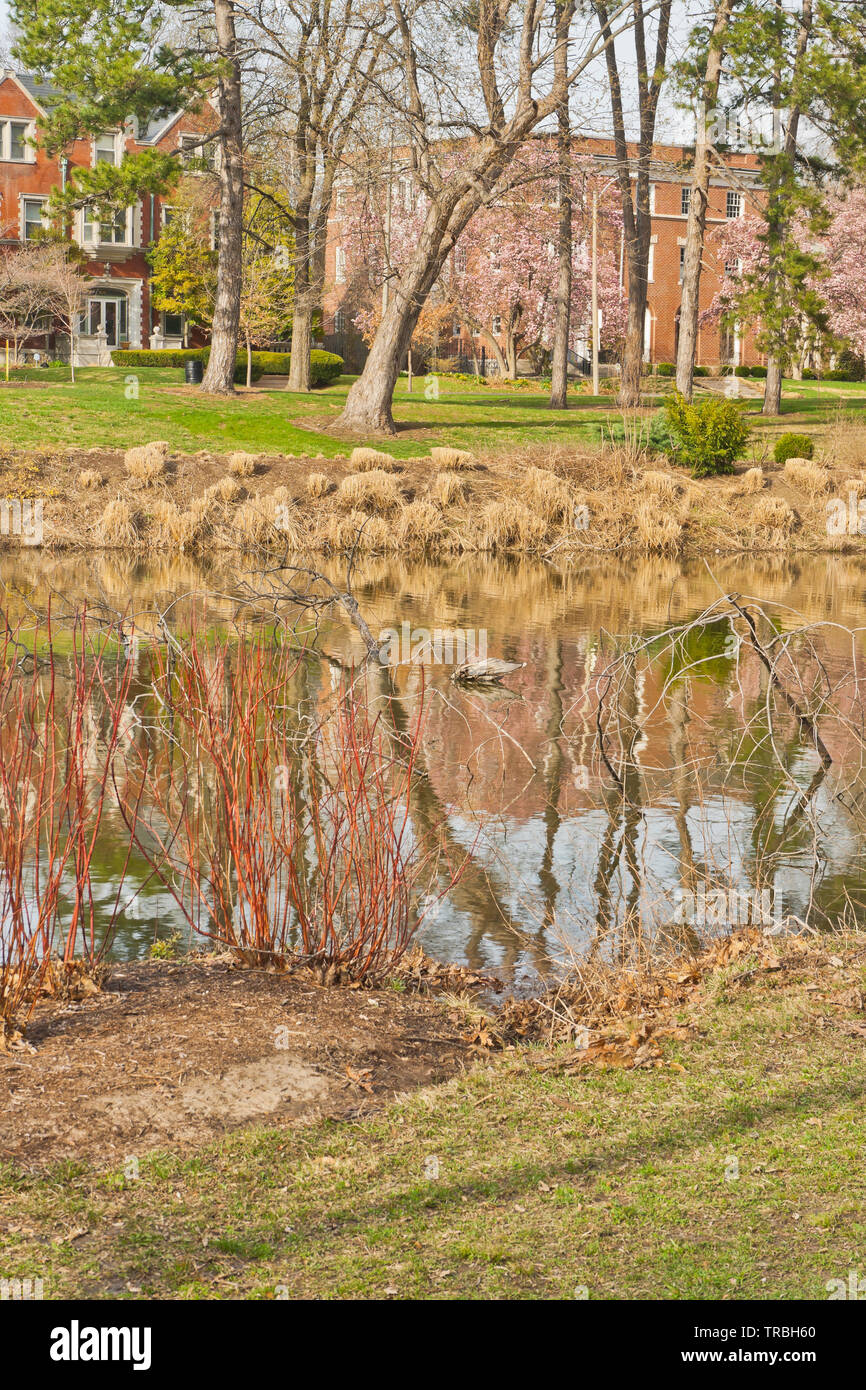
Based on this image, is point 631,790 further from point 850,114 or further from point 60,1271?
point 850,114

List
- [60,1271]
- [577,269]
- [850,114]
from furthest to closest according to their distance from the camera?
[577,269] < [850,114] < [60,1271]

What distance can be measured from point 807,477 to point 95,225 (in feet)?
106

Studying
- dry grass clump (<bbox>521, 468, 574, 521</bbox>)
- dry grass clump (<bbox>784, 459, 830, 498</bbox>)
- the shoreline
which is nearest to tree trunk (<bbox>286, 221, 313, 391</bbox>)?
the shoreline

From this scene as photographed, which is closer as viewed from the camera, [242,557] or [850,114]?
[242,557]

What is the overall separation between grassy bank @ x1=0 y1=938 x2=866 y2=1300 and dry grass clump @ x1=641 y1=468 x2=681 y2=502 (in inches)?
870

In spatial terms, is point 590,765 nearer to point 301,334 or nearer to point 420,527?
point 420,527

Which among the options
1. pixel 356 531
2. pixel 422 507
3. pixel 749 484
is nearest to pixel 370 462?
pixel 422 507

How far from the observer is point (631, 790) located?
33.1ft

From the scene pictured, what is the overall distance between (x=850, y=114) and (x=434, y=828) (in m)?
23.7

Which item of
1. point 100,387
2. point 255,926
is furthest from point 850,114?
point 255,926

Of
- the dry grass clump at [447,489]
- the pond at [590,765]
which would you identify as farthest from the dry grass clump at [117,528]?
the dry grass clump at [447,489]

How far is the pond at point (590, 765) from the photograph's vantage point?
289 inches

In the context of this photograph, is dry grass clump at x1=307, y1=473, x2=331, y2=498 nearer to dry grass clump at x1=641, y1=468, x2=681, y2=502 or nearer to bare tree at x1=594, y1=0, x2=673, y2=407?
dry grass clump at x1=641, y1=468, x2=681, y2=502

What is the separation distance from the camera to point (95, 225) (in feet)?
169
